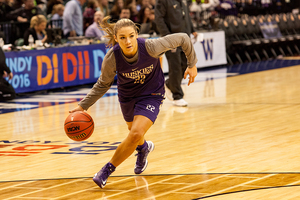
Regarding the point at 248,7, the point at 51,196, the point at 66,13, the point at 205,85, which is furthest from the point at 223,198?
the point at 248,7

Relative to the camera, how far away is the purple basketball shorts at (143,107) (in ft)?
16.2

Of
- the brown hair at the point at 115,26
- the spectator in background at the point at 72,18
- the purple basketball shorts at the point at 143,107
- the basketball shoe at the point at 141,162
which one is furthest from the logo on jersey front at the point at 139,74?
the spectator in background at the point at 72,18

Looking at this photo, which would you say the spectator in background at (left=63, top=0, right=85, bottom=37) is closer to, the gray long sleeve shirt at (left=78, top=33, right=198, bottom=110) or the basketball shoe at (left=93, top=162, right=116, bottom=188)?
the gray long sleeve shirt at (left=78, top=33, right=198, bottom=110)

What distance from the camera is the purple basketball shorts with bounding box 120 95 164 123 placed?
16.2ft

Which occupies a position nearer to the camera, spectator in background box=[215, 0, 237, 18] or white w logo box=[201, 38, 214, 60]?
white w logo box=[201, 38, 214, 60]

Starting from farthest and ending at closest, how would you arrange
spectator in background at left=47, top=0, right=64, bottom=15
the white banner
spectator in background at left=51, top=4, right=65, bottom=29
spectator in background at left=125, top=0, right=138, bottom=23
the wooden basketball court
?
the white banner, spectator in background at left=125, top=0, right=138, bottom=23, spectator in background at left=47, top=0, right=64, bottom=15, spectator in background at left=51, top=4, right=65, bottom=29, the wooden basketball court

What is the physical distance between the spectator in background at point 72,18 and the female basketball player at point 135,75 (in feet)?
30.3

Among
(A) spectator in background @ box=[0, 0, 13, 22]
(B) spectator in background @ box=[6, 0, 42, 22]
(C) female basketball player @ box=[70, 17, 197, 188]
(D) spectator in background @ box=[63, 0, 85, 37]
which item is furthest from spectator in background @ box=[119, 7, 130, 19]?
(C) female basketball player @ box=[70, 17, 197, 188]

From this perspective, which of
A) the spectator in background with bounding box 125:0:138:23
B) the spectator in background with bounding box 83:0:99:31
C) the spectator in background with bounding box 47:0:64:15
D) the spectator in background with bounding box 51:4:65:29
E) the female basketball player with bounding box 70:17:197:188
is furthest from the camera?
the spectator in background with bounding box 125:0:138:23

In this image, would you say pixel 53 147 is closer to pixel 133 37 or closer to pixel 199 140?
pixel 199 140

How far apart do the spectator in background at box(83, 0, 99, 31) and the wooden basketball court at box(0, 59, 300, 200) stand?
5.15 meters

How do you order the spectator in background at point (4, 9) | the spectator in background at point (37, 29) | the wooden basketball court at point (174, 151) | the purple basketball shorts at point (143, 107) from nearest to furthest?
the wooden basketball court at point (174, 151) < the purple basketball shorts at point (143, 107) < the spectator in background at point (37, 29) < the spectator in background at point (4, 9)

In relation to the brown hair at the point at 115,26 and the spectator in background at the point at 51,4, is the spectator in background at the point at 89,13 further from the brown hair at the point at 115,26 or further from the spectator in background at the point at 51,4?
the brown hair at the point at 115,26

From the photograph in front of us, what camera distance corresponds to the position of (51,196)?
174 inches
